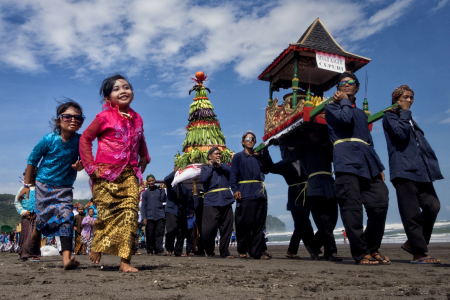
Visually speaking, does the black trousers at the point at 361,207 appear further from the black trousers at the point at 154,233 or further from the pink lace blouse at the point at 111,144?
the black trousers at the point at 154,233

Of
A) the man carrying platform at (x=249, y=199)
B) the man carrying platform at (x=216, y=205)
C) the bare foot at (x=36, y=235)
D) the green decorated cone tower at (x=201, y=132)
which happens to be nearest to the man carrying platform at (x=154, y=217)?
the green decorated cone tower at (x=201, y=132)

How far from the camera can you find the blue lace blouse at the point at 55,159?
4.59 metres

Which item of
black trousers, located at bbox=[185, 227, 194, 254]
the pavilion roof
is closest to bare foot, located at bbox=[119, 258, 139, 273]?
the pavilion roof

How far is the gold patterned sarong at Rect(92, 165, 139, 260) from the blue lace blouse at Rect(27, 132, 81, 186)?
2.23 ft

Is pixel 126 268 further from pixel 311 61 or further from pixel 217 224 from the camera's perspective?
pixel 311 61

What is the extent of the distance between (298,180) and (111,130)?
363 centimetres

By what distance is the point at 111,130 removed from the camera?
14.0 feet

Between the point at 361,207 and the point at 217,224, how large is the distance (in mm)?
3324

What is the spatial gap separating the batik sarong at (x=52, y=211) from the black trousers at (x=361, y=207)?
3067 mm

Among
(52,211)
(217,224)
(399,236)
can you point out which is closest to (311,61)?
(217,224)

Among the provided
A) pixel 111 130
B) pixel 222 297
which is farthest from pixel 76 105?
pixel 222 297

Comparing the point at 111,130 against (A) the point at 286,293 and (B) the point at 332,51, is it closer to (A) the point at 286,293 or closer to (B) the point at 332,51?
(A) the point at 286,293

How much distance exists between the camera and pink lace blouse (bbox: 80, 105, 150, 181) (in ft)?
13.6

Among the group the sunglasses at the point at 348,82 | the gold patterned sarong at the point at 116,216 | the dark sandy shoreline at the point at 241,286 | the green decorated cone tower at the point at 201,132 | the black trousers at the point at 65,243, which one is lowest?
the dark sandy shoreline at the point at 241,286
